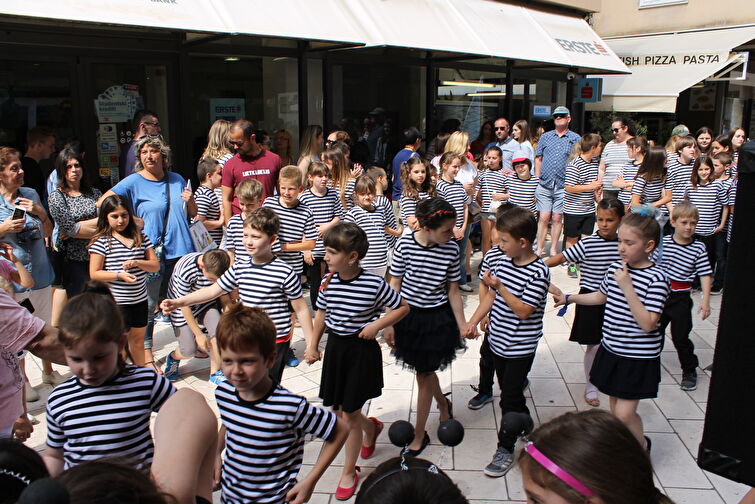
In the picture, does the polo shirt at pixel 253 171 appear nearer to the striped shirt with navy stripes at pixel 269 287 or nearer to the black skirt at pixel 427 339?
the striped shirt with navy stripes at pixel 269 287

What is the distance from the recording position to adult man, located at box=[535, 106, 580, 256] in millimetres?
9461

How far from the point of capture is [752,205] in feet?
6.73

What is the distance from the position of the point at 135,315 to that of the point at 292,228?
1.58 meters

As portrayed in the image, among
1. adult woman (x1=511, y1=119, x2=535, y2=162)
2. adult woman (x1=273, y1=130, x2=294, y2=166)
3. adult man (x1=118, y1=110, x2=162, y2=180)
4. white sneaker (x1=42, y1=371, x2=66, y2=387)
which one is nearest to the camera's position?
white sneaker (x1=42, y1=371, x2=66, y2=387)

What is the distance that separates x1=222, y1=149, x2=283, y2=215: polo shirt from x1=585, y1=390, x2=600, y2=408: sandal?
3650mm

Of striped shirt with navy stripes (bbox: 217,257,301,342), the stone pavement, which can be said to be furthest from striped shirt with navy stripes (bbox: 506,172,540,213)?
striped shirt with navy stripes (bbox: 217,257,301,342)


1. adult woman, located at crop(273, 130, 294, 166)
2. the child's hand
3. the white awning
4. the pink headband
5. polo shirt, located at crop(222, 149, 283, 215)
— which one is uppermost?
the white awning

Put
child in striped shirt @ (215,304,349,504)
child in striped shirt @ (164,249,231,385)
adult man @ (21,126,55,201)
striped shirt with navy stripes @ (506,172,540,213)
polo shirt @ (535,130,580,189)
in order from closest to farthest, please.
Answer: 1. child in striped shirt @ (215,304,349,504)
2. child in striped shirt @ (164,249,231,385)
3. adult man @ (21,126,55,201)
4. striped shirt with navy stripes @ (506,172,540,213)
5. polo shirt @ (535,130,580,189)

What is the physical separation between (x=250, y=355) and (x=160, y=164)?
150 inches

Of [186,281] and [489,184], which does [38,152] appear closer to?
[186,281]

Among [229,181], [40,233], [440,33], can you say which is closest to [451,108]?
[440,33]

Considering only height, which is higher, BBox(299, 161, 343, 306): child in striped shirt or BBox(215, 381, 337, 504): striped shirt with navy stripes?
BBox(299, 161, 343, 306): child in striped shirt

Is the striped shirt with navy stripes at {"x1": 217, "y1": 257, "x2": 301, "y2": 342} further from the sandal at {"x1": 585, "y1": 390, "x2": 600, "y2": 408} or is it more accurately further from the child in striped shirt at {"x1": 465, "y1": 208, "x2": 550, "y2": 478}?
the sandal at {"x1": 585, "y1": 390, "x2": 600, "y2": 408}

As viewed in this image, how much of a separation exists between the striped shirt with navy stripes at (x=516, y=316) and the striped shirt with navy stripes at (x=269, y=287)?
134cm
